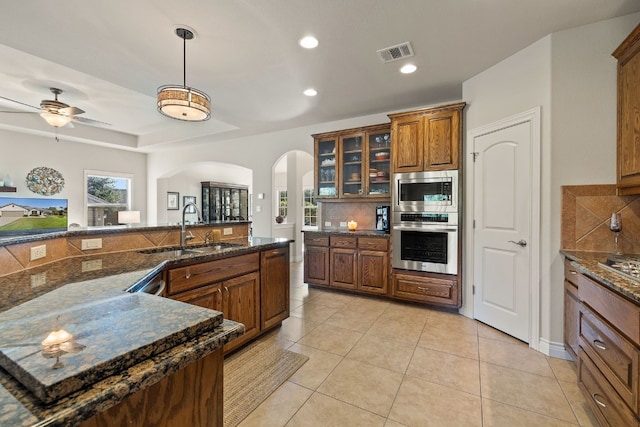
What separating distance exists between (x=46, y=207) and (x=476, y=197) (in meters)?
6.92

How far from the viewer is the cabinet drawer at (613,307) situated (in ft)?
4.10

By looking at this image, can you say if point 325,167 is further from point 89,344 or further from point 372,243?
point 89,344

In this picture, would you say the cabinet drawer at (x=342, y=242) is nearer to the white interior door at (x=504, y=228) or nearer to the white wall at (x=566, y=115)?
the white interior door at (x=504, y=228)

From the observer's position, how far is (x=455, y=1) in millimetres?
2080

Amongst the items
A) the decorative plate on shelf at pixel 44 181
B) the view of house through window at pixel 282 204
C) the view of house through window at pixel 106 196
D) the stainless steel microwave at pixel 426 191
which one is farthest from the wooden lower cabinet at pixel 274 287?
the view of house through window at pixel 106 196

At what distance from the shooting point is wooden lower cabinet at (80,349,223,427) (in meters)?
0.62

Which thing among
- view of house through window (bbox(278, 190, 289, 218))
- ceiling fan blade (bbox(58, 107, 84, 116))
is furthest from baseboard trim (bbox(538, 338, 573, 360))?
view of house through window (bbox(278, 190, 289, 218))

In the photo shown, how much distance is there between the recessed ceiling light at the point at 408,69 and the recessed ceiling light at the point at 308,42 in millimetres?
1026

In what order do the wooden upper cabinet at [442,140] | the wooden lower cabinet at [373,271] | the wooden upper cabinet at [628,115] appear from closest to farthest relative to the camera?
the wooden upper cabinet at [628,115] → the wooden upper cabinet at [442,140] → the wooden lower cabinet at [373,271]

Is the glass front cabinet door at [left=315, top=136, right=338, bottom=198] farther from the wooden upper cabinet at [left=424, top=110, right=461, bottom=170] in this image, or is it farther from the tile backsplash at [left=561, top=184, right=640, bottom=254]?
the tile backsplash at [left=561, top=184, right=640, bottom=254]

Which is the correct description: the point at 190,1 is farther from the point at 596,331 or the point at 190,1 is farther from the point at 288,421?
the point at 596,331

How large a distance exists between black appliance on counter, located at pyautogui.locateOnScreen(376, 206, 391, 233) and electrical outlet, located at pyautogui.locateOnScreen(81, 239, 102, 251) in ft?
10.5

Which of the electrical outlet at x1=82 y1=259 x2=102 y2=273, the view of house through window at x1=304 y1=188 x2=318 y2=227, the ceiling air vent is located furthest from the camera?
the view of house through window at x1=304 y1=188 x2=318 y2=227

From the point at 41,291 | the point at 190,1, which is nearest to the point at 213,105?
the point at 190,1
